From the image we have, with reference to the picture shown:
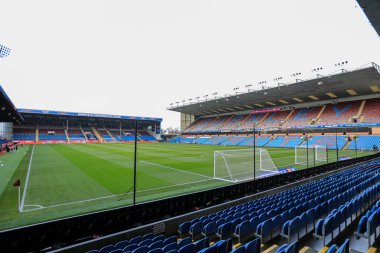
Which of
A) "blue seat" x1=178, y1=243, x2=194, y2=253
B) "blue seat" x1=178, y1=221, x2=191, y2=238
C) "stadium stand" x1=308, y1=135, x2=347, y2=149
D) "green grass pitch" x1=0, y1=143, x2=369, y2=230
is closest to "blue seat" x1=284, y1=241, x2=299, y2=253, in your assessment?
"blue seat" x1=178, y1=243, x2=194, y2=253

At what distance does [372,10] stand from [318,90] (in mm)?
32514

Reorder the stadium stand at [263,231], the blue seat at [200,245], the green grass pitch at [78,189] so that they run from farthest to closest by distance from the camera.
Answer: the green grass pitch at [78,189]
the stadium stand at [263,231]
the blue seat at [200,245]

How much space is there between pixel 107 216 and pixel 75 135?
2411 inches

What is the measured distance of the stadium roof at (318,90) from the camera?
3014cm

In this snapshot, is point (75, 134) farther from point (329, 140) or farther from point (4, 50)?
point (329, 140)

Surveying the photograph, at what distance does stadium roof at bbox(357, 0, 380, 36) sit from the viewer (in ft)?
31.4

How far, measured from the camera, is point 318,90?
38.8 metres

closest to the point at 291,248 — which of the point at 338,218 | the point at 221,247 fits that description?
the point at 221,247

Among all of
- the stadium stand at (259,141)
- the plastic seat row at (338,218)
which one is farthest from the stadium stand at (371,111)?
the plastic seat row at (338,218)

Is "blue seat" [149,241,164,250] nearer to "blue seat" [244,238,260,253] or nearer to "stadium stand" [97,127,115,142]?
"blue seat" [244,238,260,253]

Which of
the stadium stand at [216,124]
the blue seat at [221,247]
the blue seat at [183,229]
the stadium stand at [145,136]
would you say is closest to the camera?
the blue seat at [221,247]

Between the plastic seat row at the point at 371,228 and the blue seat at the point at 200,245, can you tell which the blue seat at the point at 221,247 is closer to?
the blue seat at the point at 200,245

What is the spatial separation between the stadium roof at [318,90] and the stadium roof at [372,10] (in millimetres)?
20307

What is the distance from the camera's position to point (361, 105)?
132ft
